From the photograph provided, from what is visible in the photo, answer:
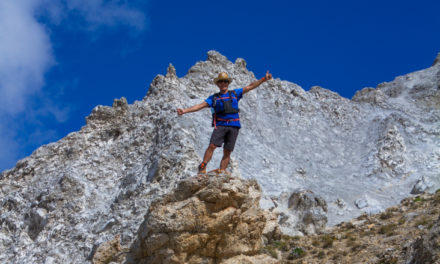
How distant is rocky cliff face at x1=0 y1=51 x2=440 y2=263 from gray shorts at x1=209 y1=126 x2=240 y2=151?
22.2 ft

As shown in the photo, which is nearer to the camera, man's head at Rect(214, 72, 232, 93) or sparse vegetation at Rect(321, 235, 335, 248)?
man's head at Rect(214, 72, 232, 93)

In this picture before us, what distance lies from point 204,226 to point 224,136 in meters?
2.18

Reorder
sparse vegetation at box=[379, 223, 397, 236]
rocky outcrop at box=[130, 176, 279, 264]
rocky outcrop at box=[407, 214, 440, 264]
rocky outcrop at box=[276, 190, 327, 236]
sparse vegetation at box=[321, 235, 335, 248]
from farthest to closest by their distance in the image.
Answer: rocky outcrop at box=[276, 190, 327, 236] < sparse vegetation at box=[321, 235, 335, 248] < sparse vegetation at box=[379, 223, 397, 236] < rocky outcrop at box=[130, 176, 279, 264] < rocky outcrop at box=[407, 214, 440, 264]

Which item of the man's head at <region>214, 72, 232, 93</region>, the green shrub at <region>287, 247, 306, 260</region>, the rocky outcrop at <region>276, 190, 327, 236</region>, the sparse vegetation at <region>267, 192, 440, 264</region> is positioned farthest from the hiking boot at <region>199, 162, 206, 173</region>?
the rocky outcrop at <region>276, 190, 327, 236</region>

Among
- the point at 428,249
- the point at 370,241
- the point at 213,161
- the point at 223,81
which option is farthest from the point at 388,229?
the point at 213,161

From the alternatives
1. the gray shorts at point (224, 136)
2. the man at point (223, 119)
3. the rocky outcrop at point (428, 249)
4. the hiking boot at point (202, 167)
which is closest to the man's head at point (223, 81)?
the man at point (223, 119)

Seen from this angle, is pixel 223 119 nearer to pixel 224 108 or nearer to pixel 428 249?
pixel 224 108

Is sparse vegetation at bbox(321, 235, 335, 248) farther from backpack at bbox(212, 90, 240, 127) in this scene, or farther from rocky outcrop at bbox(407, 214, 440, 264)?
backpack at bbox(212, 90, 240, 127)

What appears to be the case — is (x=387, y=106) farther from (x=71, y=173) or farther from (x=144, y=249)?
Result: (x=144, y=249)

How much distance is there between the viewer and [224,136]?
11070 millimetres

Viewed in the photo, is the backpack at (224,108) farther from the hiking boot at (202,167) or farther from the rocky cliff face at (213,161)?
the rocky cliff face at (213,161)

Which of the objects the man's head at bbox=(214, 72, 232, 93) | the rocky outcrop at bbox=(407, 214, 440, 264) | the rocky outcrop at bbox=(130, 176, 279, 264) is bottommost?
the rocky outcrop at bbox=(407, 214, 440, 264)

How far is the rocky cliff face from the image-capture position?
19.1 m

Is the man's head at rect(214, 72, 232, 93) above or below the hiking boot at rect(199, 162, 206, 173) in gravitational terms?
above
